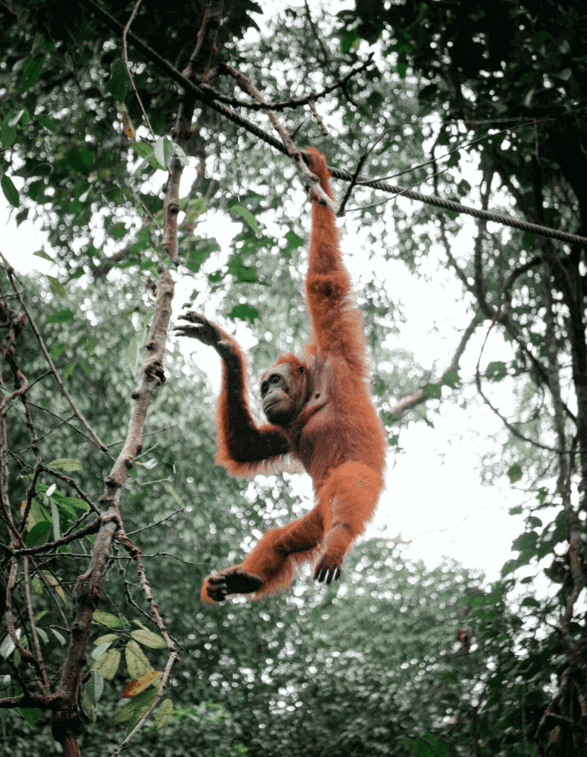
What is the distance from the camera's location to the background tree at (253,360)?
6.50 feet

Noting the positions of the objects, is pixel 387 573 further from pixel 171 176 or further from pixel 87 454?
pixel 171 176

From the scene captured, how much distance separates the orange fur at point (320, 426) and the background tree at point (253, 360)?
1.14 ft

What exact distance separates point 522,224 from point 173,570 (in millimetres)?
4689

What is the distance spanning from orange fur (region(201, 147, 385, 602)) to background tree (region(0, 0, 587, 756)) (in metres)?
0.35

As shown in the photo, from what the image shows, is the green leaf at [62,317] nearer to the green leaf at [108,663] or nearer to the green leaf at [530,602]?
the green leaf at [108,663]

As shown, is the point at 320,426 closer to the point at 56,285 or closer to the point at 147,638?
the point at 56,285

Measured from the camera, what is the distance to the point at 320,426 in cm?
279

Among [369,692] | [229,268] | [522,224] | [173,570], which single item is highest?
[522,224]

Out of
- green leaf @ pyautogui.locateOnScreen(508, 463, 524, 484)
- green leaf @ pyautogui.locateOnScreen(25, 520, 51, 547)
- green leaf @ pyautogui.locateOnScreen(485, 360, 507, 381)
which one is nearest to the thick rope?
green leaf @ pyautogui.locateOnScreen(25, 520, 51, 547)

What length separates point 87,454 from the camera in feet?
18.6

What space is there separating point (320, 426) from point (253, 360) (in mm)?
3459

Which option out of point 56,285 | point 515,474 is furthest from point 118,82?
point 515,474

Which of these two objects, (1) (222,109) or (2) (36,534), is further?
(1) (222,109)

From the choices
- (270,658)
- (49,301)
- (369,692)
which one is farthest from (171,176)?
(369,692)
